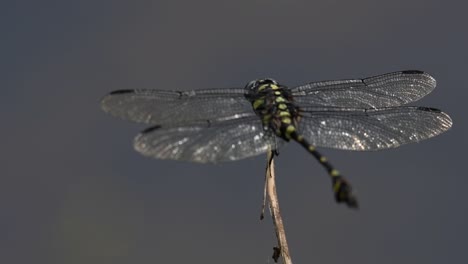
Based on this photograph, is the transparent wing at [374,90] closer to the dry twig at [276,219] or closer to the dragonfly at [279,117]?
the dragonfly at [279,117]

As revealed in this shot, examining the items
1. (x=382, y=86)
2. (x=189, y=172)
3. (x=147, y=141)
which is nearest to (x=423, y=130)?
(x=382, y=86)

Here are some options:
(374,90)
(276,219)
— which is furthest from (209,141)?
(374,90)

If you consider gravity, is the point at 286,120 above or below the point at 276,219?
above

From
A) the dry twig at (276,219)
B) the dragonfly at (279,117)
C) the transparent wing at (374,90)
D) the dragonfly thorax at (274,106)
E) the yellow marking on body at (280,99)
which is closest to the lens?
the dry twig at (276,219)

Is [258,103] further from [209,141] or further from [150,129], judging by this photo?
[150,129]

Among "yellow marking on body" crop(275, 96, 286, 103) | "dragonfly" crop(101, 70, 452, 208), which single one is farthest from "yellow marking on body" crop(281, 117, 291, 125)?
"yellow marking on body" crop(275, 96, 286, 103)

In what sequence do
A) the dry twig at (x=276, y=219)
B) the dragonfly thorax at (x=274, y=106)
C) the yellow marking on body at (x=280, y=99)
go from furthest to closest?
the yellow marking on body at (x=280, y=99) < the dragonfly thorax at (x=274, y=106) < the dry twig at (x=276, y=219)

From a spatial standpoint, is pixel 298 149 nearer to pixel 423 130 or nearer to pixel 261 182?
pixel 261 182

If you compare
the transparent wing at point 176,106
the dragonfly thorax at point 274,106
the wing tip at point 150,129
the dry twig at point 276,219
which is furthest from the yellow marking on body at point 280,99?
the wing tip at point 150,129
